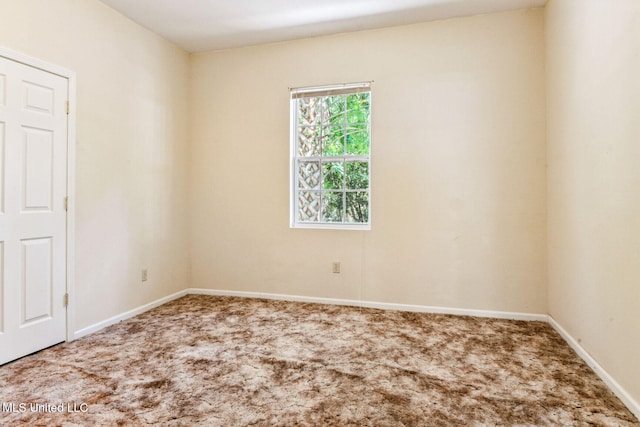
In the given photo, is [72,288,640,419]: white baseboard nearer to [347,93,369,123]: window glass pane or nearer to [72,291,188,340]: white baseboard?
[72,291,188,340]: white baseboard

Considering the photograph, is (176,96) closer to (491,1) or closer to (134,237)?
(134,237)

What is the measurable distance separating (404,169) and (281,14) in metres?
1.87

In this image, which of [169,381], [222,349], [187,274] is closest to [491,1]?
[222,349]

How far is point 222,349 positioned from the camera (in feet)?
8.64

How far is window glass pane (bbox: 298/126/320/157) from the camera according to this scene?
3.97 m

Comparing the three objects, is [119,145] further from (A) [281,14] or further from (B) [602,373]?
(B) [602,373]

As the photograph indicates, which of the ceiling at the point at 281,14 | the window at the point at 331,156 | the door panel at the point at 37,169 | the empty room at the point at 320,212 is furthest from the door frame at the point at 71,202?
the window at the point at 331,156

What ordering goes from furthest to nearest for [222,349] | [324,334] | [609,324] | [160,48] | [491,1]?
[160,48] → [491,1] → [324,334] → [222,349] → [609,324]

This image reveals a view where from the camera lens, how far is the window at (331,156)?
380 centimetres

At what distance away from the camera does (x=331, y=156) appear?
3.91 m

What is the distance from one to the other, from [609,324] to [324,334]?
189cm

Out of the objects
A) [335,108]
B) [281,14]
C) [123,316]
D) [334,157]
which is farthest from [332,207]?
[123,316]

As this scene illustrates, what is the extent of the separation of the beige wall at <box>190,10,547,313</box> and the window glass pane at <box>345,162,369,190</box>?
16 cm

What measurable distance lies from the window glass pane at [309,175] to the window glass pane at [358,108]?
62 cm
